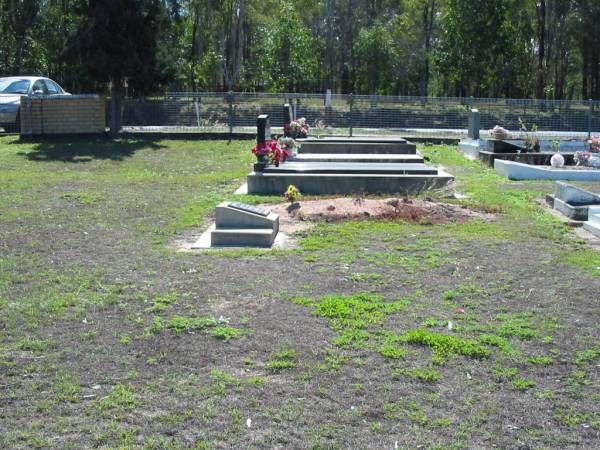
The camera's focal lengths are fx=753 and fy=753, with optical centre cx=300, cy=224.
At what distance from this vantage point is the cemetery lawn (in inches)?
180

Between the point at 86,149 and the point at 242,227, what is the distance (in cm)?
1320

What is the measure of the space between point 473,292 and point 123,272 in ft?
12.0

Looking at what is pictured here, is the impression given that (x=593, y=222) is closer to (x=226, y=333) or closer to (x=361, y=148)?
(x=226, y=333)

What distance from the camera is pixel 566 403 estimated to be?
4922 millimetres

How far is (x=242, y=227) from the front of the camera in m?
9.80

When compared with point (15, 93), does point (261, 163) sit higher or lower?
lower

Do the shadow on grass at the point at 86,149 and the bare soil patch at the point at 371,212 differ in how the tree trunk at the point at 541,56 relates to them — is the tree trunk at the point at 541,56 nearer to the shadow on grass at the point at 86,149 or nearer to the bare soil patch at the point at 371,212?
the shadow on grass at the point at 86,149

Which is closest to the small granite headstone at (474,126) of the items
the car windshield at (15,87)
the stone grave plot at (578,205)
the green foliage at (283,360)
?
the stone grave plot at (578,205)

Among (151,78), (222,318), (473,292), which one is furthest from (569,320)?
(151,78)

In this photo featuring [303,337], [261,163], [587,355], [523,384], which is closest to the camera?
[523,384]

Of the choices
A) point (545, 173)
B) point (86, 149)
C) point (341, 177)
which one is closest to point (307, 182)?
point (341, 177)

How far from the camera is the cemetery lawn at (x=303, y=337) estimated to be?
4570 mm

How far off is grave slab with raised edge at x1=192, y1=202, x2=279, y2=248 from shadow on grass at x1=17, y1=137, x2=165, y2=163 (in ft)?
34.2

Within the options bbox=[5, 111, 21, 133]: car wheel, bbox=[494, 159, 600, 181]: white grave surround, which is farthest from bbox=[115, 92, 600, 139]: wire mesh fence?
bbox=[494, 159, 600, 181]: white grave surround
